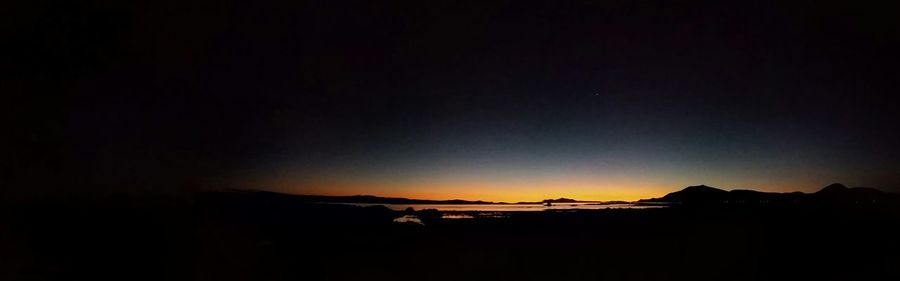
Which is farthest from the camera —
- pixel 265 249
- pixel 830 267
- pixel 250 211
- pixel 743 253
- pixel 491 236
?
pixel 250 211

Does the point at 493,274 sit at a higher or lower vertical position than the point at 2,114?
lower

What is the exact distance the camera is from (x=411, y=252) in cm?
1185

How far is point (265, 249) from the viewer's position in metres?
12.4

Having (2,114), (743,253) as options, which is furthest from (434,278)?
(2,114)

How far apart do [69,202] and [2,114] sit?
195 inches

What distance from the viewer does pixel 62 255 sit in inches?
450

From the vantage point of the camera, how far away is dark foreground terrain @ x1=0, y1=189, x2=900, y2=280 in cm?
970

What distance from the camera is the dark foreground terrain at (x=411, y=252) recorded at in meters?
9.70

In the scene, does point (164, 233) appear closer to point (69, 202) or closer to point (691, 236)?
point (69, 202)

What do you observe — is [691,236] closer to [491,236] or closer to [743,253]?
[743,253]

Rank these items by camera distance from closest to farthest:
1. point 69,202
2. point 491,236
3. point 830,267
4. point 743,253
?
point 830,267 → point 743,253 → point 69,202 → point 491,236

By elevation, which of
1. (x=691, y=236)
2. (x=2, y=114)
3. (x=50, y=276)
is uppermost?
(x=2, y=114)

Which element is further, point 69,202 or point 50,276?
point 69,202

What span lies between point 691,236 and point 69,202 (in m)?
16.3
